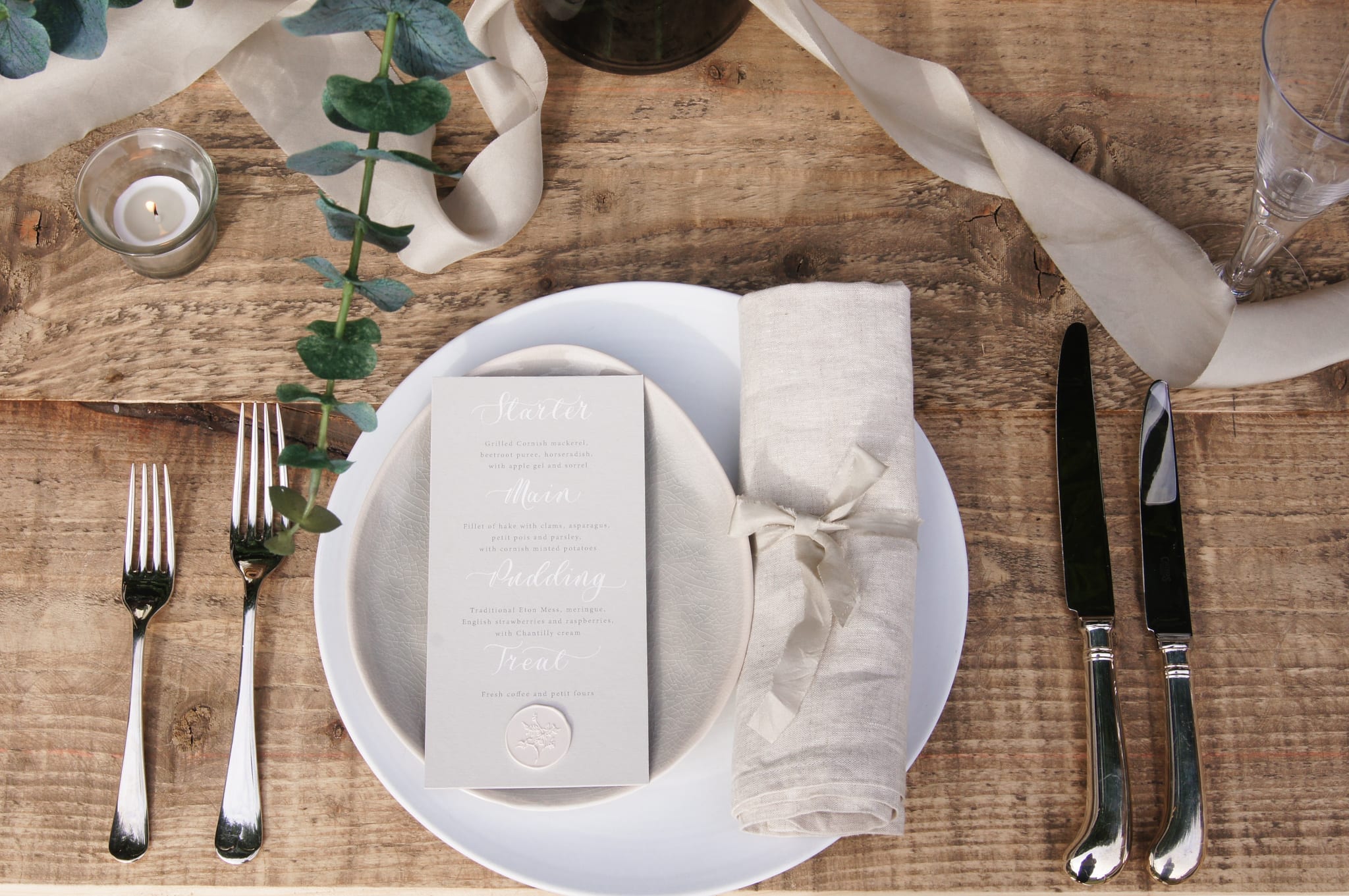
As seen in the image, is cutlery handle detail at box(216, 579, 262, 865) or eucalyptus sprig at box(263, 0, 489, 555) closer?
eucalyptus sprig at box(263, 0, 489, 555)

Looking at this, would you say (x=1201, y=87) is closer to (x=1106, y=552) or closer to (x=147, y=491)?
(x=1106, y=552)

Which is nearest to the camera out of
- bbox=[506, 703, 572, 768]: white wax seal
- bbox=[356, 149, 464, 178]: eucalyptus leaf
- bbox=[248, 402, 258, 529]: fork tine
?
bbox=[356, 149, 464, 178]: eucalyptus leaf

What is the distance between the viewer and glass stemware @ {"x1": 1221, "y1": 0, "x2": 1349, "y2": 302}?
59 centimetres

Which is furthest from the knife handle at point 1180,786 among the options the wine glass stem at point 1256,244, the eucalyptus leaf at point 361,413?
the eucalyptus leaf at point 361,413

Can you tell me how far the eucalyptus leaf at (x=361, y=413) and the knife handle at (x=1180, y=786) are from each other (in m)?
0.56

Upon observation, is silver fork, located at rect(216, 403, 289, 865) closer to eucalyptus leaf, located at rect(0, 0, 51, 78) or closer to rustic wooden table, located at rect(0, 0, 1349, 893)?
rustic wooden table, located at rect(0, 0, 1349, 893)

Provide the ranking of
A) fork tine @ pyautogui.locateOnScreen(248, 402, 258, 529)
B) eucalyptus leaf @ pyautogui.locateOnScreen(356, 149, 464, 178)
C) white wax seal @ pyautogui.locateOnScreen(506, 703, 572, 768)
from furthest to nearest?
1. fork tine @ pyautogui.locateOnScreen(248, 402, 258, 529)
2. white wax seal @ pyautogui.locateOnScreen(506, 703, 572, 768)
3. eucalyptus leaf @ pyautogui.locateOnScreen(356, 149, 464, 178)

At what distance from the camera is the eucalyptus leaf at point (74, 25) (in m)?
0.55

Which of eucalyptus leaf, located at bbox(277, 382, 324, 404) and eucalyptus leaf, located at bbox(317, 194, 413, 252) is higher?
eucalyptus leaf, located at bbox(317, 194, 413, 252)

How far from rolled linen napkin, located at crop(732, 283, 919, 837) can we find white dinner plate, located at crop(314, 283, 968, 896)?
0.03 m

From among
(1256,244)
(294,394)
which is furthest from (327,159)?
(1256,244)

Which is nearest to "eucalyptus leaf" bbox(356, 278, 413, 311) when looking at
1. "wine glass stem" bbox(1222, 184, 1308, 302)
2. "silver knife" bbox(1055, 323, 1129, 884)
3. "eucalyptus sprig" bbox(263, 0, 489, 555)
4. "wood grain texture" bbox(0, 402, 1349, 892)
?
"eucalyptus sprig" bbox(263, 0, 489, 555)

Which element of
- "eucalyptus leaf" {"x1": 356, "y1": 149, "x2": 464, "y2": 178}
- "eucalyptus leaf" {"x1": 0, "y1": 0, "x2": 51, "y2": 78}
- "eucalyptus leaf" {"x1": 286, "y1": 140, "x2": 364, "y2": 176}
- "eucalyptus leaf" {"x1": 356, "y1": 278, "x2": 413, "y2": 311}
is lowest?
"eucalyptus leaf" {"x1": 356, "y1": 278, "x2": 413, "y2": 311}

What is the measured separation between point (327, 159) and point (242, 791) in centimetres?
Result: 43
